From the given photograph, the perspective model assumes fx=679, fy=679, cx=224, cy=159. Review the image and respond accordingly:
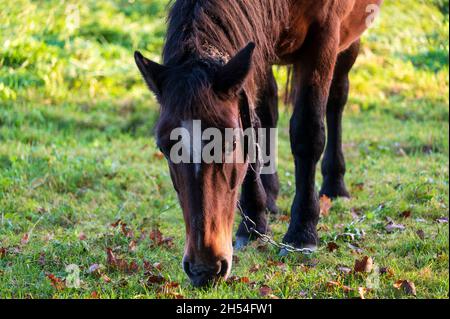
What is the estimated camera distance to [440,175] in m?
6.66

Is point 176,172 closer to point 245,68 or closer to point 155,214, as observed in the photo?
point 245,68

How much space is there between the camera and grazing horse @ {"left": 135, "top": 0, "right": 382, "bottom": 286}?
11.1ft

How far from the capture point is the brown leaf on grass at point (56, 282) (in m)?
3.87

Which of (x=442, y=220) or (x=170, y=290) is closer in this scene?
(x=170, y=290)

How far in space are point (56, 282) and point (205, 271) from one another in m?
1.03

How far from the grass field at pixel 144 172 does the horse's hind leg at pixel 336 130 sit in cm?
25

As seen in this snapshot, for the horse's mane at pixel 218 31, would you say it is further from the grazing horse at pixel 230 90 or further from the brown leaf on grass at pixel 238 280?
the brown leaf on grass at pixel 238 280

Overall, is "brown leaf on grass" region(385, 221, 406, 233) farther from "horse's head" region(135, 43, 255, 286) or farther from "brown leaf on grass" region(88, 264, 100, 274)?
"brown leaf on grass" region(88, 264, 100, 274)

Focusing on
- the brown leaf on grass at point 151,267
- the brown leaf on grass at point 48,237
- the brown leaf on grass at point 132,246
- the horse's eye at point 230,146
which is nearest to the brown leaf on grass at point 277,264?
the brown leaf on grass at point 151,267

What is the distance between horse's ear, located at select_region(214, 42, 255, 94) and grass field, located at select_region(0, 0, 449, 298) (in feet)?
3.52

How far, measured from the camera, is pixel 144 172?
6.70 metres

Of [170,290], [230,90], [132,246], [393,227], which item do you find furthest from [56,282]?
[393,227]

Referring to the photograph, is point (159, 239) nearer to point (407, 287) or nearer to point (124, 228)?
point (124, 228)
